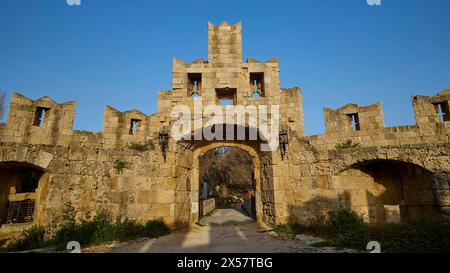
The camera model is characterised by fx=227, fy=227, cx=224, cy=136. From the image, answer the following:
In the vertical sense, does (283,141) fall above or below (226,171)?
above

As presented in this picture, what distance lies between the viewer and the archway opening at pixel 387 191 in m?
7.28

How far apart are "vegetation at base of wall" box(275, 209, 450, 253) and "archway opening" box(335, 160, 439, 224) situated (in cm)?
76

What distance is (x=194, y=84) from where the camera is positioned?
10.3 m

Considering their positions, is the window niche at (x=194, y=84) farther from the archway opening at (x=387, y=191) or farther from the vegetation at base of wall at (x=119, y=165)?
the archway opening at (x=387, y=191)

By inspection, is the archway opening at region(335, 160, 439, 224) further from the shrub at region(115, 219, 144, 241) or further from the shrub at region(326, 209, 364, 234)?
the shrub at region(115, 219, 144, 241)

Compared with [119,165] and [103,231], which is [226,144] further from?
[103,231]

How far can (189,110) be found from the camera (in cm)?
898

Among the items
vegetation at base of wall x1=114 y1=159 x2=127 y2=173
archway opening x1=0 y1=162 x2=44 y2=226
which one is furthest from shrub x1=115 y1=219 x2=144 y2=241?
archway opening x1=0 y1=162 x2=44 y2=226

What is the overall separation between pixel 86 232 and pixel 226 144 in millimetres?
6109

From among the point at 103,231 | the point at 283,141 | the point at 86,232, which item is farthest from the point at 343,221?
the point at 86,232

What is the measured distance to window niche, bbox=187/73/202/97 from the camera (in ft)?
32.5

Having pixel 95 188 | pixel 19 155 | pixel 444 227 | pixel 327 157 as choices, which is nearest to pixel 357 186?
pixel 327 157
